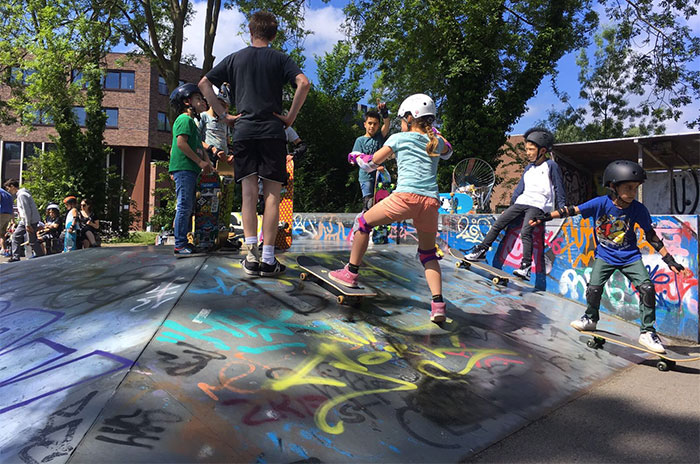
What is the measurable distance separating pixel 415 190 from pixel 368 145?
2487mm

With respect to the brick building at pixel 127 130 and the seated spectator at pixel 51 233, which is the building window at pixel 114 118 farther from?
the seated spectator at pixel 51 233

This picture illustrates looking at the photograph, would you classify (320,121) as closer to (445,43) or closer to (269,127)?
(445,43)

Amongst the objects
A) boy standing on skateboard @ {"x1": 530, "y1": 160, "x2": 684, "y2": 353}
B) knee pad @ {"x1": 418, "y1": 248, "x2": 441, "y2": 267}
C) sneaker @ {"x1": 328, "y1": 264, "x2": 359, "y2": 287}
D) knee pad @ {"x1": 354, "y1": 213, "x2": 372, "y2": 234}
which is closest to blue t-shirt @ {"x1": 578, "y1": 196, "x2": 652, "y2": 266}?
boy standing on skateboard @ {"x1": 530, "y1": 160, "x2": 684, "y2": 353}

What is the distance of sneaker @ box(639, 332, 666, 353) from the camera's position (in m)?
4.01

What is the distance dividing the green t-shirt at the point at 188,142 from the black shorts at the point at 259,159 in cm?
94

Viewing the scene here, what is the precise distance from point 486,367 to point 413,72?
1778 centimetres

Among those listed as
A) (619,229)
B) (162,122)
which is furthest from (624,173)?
(162,122)

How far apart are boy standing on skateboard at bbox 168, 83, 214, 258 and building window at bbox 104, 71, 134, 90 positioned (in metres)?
37.0

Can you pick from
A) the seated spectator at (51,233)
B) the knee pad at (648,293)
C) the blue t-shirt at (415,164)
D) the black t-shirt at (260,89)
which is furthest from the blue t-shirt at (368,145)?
the seated spectator at (51,233)

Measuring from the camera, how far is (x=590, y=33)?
18.2 meters

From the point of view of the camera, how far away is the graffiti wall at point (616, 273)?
5.16 meters

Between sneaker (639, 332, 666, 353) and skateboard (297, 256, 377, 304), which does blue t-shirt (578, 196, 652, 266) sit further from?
skateboard (297, 256, 377, 304)

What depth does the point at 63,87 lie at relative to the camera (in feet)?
51.2

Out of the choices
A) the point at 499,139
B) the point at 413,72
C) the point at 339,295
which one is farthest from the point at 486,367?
the point at 413,72
